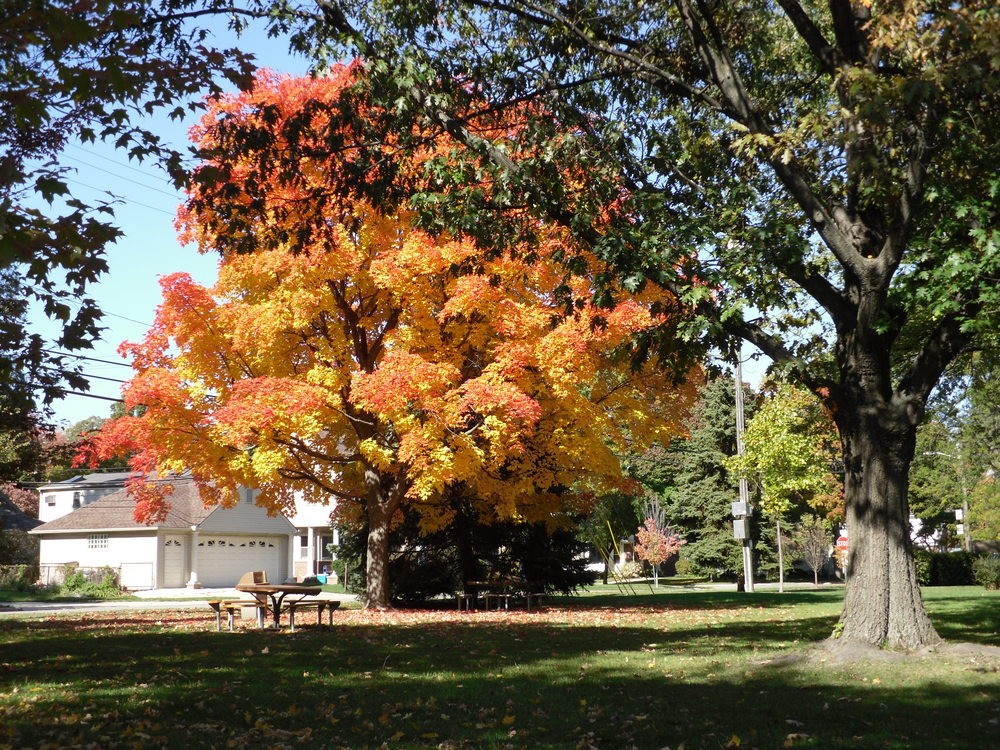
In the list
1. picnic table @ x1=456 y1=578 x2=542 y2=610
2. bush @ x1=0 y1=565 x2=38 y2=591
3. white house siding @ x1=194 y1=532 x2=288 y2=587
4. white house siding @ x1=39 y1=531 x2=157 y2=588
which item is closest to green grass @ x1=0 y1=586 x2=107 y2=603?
bush @ x1=0 y1=565 x2=38 y2=591

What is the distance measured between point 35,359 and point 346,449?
1771 cm

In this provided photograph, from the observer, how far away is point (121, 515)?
40.3 metres

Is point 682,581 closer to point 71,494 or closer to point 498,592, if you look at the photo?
point 498,592

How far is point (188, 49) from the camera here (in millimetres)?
9438

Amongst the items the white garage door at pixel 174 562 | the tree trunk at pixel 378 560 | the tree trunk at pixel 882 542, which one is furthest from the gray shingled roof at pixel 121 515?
the tree trunk at pixel 882 542

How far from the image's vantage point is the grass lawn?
263 inches

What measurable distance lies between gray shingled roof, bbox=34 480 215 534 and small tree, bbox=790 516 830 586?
2778cm

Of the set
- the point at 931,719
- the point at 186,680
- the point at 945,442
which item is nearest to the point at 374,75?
the point at 186,680

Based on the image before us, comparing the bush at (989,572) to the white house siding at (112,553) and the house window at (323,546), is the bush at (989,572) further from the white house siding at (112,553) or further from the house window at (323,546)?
the house window at (323,546)

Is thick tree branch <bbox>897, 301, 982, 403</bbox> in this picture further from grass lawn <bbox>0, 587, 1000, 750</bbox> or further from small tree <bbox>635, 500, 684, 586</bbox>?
small tree <bbox>635, 500, 684, 586</bbox>

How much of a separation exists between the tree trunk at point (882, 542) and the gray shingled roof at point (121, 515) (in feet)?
111

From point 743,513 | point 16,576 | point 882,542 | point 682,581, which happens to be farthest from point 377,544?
point 682,581

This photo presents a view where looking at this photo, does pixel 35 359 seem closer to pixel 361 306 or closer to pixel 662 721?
pixel 662 721

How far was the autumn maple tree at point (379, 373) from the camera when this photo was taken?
61.0ft
